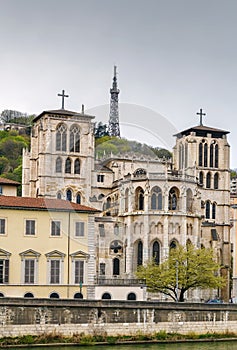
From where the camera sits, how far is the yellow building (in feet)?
206

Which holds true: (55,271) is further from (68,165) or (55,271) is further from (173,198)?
(68,165)

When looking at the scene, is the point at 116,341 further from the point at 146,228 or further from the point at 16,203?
the point at 146,228

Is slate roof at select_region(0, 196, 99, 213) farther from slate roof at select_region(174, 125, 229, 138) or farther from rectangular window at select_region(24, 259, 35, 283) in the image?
slate roof at select_region(174, 125, 229, 138)

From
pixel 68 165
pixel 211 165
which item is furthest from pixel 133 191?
pixel 211 165

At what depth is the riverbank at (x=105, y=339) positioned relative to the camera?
48219mm

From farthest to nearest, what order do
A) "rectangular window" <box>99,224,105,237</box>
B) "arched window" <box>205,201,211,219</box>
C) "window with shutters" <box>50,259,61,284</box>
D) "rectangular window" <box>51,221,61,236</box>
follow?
"arched window" <box>205,201,211,219</box>, "rectangular window" <box>99,224,105,237</box>, "window with shutters" <box>50,259,61,284</box>, "rectangular window" <box>51,221,61,236</box>

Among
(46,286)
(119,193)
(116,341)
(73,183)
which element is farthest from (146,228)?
(116,341)

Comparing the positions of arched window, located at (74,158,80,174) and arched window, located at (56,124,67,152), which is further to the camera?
arched window, located at (74,158,80,174)

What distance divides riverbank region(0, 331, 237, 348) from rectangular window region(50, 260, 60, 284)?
47.3 ft

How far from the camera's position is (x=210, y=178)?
111 m

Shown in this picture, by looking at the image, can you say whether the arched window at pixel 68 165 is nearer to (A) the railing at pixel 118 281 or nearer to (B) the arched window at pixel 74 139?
(B) the arched window at pixel 74 139

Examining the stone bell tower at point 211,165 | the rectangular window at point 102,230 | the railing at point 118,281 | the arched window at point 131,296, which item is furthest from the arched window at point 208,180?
the arched window at point 131,296

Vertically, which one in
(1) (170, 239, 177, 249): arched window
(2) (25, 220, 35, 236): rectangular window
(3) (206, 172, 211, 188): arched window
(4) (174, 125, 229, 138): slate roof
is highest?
(4) (174, 125, 229, 138): slate roof

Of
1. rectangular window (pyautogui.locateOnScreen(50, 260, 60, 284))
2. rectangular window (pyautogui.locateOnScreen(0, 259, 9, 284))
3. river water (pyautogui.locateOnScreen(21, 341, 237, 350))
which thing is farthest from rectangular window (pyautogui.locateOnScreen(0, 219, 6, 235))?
river water (pyautogui.locateOnScreen(21, 341, 237, 350))
